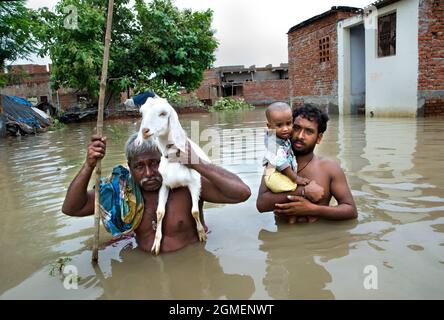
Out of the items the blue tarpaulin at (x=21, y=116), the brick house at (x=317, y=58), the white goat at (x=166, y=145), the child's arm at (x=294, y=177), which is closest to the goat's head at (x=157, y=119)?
the white goat at (x=166, y=145)

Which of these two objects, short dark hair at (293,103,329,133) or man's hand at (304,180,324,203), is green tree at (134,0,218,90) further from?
man's hand at (304,180,324,203)

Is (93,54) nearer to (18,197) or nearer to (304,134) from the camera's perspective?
(18,197)

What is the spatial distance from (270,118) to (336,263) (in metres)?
1.08

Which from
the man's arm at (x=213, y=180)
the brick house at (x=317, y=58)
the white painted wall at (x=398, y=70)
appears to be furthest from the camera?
the brick house at (x=317, y=58)

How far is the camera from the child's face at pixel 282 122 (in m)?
2.81

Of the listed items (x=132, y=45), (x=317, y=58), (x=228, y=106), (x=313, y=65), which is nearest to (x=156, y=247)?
(x=317, y=58)

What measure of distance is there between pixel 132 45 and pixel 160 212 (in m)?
17.2

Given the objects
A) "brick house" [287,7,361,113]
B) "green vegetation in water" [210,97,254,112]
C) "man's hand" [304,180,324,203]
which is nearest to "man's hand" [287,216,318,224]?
"man's hand" [304,180,324,203]

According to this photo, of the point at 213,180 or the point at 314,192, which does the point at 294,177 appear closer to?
the point at 314,192

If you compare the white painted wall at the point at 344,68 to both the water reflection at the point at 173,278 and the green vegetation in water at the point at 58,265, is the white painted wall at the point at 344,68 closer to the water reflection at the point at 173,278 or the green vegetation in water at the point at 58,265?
the water reflection at the point at 173,278

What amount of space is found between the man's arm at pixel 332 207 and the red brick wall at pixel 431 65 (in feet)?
30.8

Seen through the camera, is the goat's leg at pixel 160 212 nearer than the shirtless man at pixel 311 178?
Yes

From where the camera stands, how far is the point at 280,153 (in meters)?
2.85

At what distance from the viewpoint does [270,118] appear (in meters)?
2.86
